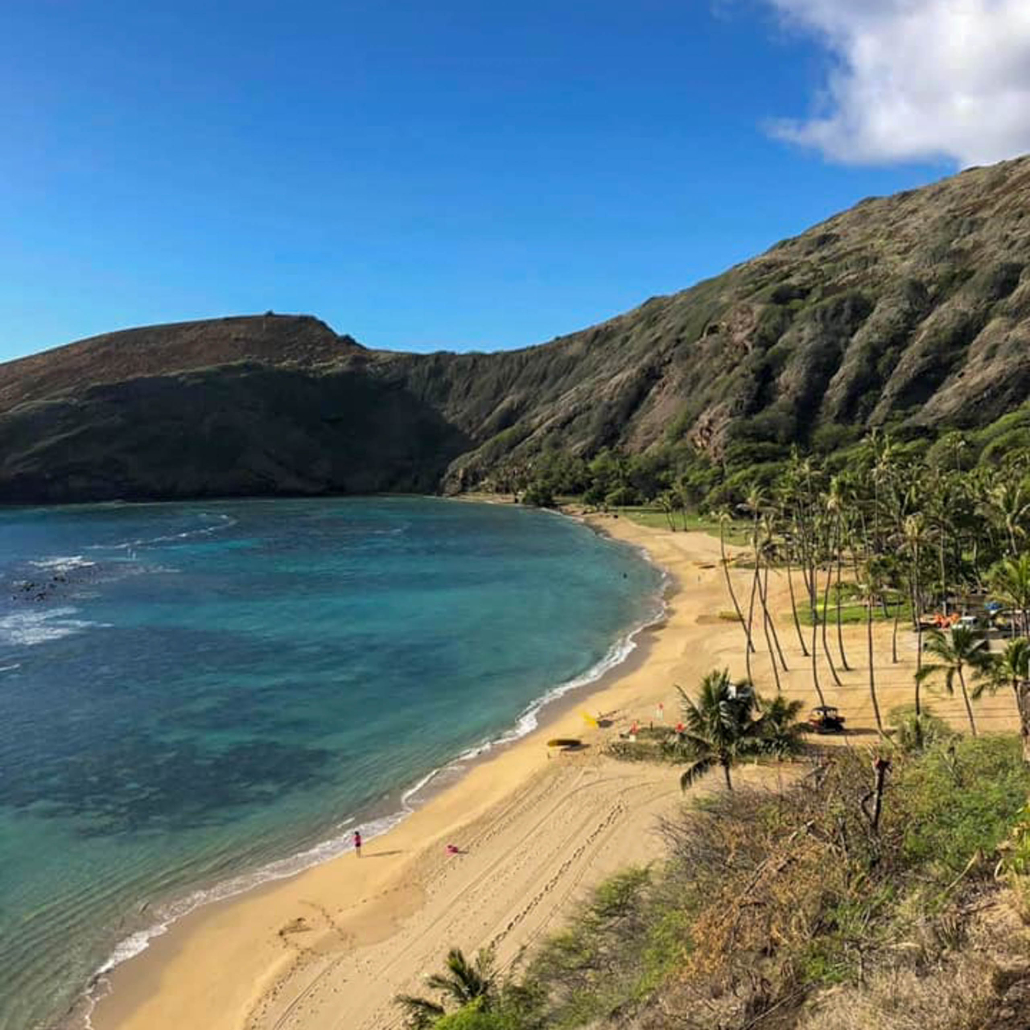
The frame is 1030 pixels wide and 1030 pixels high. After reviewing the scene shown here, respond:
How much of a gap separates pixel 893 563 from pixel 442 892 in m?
37.0

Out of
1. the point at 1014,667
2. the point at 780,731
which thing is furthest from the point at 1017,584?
the point at 780,731

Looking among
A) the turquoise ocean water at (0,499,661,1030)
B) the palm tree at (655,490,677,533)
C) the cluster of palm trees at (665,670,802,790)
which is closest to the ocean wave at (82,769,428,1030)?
the turquoise ocean water at (0,499,661,1030)

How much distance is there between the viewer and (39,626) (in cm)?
6781

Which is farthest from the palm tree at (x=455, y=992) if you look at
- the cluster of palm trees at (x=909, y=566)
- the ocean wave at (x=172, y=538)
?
the ocean wave at (x=172, y=538)

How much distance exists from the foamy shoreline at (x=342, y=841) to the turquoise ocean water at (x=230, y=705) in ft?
0.43

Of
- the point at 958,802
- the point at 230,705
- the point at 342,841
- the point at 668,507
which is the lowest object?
the point at 342,841

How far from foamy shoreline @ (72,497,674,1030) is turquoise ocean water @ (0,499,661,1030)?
0.13m

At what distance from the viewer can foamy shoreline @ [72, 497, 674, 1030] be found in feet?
74.6

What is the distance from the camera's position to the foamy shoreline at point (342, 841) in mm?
22750

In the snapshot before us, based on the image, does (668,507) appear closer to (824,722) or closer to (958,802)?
(824,722)

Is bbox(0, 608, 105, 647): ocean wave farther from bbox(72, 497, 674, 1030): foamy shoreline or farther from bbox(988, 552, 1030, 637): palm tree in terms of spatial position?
bbox(988, 552, 1030, 637): palm tree

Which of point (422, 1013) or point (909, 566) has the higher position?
point (909, 566)

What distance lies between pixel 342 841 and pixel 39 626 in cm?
4962

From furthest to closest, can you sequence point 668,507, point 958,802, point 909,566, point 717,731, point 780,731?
1. point 668,507
2. point 909,566
3. point 780,731
4. point 717,731
5. point 958,802
